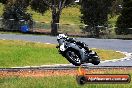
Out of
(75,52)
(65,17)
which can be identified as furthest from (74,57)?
(65,17)

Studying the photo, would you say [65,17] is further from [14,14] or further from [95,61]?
[95,61]

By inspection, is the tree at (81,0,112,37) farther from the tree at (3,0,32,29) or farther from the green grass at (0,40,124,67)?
the green grass at (0,40,124,67)

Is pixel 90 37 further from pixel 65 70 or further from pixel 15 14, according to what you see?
pixel 65 70

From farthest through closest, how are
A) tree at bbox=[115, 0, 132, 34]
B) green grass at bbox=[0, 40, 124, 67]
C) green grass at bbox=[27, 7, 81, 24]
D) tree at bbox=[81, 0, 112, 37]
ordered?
1. green grass at bbox=[27, 7, 81, 24]
2. tree at bbox=[81, 0, 112, 37]
3. tree at bbox=[115, 0, 132, 34]
4. green grass at bbox=[0, 40, 124, 67]

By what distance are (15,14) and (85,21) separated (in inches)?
383

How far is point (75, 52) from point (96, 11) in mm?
45836

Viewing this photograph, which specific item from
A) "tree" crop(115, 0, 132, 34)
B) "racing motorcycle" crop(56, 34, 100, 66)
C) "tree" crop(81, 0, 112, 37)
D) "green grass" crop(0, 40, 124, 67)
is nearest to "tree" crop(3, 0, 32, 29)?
"tree" crop(81, 0, 112, 37)

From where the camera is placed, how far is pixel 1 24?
5272cm

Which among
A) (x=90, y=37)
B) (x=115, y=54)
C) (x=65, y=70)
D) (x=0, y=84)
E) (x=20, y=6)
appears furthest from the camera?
(x=20, y=6)

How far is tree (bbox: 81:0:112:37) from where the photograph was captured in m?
53.9

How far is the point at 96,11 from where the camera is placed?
5512 cm

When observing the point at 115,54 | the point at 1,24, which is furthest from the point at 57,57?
the point at 1,24

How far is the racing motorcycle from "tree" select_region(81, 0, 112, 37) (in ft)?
143

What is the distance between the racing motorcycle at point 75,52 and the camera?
955cm
